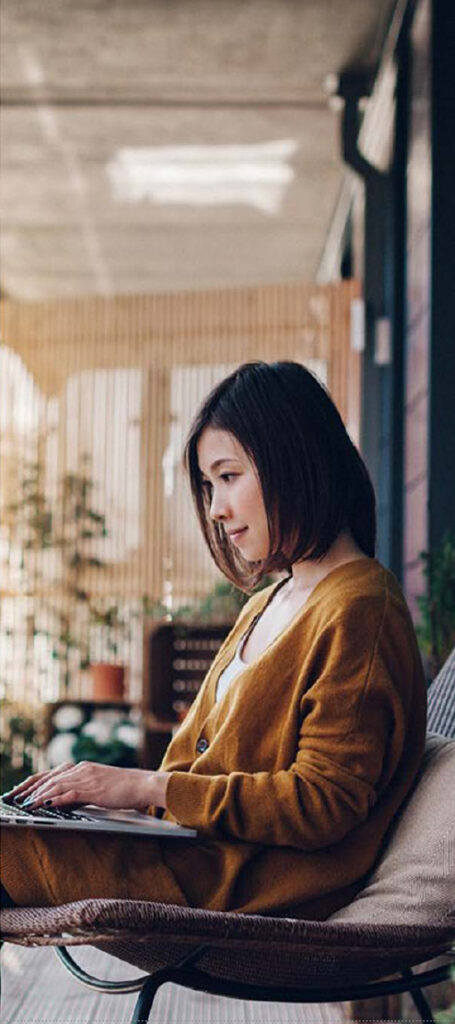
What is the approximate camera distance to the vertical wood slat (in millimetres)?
6090

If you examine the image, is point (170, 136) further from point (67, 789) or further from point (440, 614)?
point (67, 789)

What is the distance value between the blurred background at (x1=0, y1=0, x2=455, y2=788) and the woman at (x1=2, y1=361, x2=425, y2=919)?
6.21ft

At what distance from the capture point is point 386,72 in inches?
189

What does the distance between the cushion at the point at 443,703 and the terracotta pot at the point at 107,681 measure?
4.58 meters

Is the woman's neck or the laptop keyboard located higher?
the woman's neck

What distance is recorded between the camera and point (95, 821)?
1318 mm

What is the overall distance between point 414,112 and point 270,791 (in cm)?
327

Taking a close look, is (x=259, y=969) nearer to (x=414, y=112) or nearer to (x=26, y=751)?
(x=414, y=112)

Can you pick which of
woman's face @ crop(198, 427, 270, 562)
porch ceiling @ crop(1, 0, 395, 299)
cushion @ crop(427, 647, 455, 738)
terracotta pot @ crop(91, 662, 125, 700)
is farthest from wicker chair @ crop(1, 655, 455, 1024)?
terracotta pot @ crop(91, 662, 125, 700)

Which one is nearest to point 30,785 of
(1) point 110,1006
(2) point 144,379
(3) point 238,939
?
(3) point 238,939

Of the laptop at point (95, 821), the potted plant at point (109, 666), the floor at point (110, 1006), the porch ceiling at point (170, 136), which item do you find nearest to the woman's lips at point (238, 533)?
the laptop at point (95, 821)

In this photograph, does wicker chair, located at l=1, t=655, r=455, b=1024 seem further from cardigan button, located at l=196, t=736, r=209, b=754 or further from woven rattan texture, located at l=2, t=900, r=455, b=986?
cardigan button, located at l=196, t=736, r=209, b=754

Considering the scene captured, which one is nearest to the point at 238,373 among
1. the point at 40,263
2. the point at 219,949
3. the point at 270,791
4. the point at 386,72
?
the point at 270,791

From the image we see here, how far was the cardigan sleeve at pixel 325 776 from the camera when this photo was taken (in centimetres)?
137
